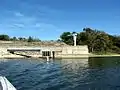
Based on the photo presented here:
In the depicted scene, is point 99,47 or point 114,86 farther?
point 99,47

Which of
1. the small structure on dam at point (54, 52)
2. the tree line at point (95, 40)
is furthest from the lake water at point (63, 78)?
the tree line at point (95, 40)

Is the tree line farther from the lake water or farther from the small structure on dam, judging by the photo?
the lake water

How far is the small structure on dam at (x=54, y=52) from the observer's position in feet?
472

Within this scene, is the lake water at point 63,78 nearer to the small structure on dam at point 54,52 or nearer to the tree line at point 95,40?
the small structure on dam at point 54,52

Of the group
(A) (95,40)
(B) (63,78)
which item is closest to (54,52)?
(A) (95,40)

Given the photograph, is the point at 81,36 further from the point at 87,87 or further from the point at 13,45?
the point at 87,87

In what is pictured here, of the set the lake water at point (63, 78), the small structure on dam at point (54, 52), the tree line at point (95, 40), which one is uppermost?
the tree line at point (95, 40)

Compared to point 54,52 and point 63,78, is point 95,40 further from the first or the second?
point 63,78

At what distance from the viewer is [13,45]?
145250 mm

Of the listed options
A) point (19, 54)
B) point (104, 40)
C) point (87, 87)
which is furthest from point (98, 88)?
point (104, 40)

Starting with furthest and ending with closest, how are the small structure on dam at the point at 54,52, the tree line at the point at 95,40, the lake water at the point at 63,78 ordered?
the tree line at the point at 95,40 < the small structure on dam at the point at 54,52 < the lake water at the point at 63,78

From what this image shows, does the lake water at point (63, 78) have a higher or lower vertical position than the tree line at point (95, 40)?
lower

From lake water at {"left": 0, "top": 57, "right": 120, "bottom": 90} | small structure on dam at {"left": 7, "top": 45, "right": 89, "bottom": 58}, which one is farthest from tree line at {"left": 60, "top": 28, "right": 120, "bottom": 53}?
lake water at {"left": 0, "top": 57, "right": 120, "bottom": 90}

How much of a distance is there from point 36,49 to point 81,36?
159ft
